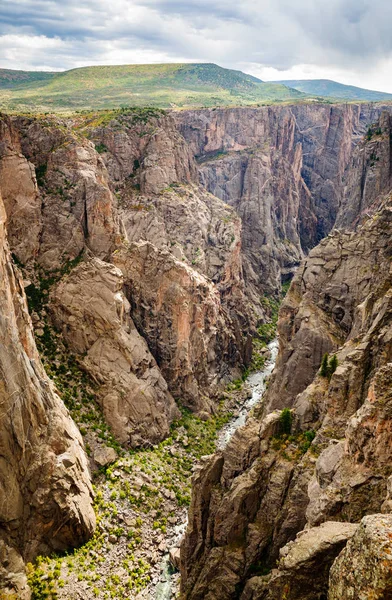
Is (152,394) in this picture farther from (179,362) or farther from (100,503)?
(100,503)

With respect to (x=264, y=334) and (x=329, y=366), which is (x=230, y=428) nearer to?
(x=329, y=366)

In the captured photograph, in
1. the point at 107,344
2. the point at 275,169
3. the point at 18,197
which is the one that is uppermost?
the point at 275,169

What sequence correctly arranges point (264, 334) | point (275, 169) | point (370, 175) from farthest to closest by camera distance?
1. point (275, 169)
2. point (264, 334)
3. point (370, 175)

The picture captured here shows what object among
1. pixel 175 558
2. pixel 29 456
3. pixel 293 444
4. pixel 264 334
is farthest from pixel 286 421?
pixel 264 334

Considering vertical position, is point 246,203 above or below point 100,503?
above

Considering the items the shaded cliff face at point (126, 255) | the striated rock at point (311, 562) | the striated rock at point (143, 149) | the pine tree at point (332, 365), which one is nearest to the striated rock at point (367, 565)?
the striated rock at point (311, 562)

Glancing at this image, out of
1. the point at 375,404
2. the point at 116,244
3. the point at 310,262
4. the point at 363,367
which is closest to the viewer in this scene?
the point at 375,404

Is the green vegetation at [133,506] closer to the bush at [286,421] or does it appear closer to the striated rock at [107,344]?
the striated rock at [107,344]


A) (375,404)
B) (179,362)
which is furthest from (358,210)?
(375,404)
